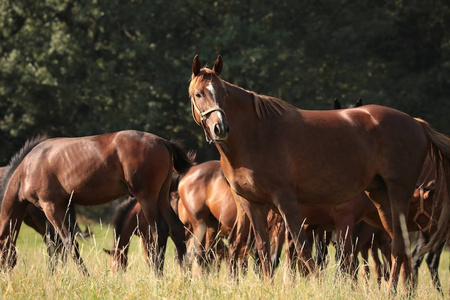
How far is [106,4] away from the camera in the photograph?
82.8 feet

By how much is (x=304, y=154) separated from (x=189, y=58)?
1910cm

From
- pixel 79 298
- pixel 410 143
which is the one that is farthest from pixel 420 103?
pixel 79 298

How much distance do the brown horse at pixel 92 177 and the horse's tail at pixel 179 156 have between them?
0.08 metres

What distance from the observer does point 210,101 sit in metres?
7.33

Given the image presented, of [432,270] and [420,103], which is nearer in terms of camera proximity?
[432,270]

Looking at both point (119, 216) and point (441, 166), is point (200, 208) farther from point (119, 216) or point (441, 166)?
point (441, 166)

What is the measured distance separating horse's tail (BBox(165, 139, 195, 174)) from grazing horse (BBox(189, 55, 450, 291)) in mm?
2834

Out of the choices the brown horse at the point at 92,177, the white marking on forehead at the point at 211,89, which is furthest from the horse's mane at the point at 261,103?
the brown horse at the point at 92,177

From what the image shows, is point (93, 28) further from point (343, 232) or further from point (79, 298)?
point (79, 298)

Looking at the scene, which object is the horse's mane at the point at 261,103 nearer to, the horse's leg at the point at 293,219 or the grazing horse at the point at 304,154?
the grazing horse at the point at 304,154

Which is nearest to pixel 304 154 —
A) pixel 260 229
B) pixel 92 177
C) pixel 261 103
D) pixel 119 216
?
pixel 261 103

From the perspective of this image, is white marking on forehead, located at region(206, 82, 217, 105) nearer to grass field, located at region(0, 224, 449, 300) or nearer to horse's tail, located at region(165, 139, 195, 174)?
grass field, located at region(0, 224, 449, 300)

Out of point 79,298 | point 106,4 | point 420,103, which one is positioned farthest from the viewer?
point 420,103

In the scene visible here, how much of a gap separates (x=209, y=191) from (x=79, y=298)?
19.9 feet
